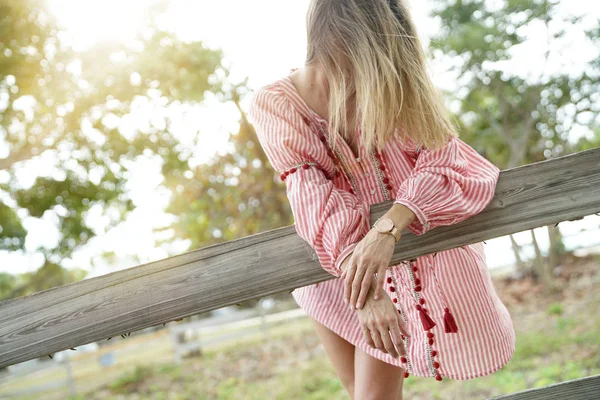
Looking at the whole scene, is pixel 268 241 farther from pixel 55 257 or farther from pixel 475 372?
pixel 55 257

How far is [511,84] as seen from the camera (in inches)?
408

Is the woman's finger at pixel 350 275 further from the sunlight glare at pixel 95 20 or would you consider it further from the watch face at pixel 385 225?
the sunlight glare at pixel 95 20

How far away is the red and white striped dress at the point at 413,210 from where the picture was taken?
1528 millimetres

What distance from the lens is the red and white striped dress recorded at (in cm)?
153

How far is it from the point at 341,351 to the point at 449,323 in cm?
40

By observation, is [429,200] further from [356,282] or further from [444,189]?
[356,282]

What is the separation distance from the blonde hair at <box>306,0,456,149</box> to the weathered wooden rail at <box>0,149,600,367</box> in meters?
0.23

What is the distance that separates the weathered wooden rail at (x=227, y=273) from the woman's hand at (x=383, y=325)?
174 mm

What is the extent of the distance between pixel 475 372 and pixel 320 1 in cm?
112

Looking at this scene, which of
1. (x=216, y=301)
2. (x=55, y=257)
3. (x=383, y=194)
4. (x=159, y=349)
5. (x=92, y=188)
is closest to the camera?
(x=216, y=301)

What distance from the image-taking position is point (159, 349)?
14141 millimetres

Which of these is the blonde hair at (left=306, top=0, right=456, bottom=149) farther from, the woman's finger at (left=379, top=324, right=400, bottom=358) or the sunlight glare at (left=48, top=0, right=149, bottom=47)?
the sunlight glare at (left=48, top=0, right=149, bottom=47)

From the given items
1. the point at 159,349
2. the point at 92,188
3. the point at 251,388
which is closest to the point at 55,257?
the point at 92,188

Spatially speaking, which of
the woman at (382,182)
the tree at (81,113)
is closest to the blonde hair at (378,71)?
the woman at (382,182)
